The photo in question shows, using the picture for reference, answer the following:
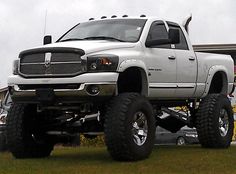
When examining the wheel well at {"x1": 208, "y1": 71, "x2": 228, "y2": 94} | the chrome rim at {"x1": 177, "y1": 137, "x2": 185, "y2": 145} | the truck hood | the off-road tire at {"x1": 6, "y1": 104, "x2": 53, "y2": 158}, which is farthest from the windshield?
the chrome rim at {"x1": 177, "y1": 137, "x2": 185, "y2": 145}

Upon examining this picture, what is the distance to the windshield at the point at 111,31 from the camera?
9148 mm

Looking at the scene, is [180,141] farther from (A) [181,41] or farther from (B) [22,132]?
(B) [22,132]

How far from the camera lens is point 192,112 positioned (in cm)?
1102

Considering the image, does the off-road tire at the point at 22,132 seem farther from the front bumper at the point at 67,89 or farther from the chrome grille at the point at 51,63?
the chrome grille at the point at 51,63

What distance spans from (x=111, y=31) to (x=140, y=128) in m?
1.76

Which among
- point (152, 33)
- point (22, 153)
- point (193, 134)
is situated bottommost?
point (193, 134)

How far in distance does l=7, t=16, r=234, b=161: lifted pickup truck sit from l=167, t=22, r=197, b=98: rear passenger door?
2 centimetres

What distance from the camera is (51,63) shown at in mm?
8305

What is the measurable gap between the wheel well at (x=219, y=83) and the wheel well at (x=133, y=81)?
8.64 ft

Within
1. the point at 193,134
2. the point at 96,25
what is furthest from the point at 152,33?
the point at 193,134

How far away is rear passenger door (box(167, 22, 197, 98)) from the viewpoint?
388 inches

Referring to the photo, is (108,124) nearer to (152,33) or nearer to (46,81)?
(46,81)

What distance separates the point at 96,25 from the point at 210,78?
8.23ft

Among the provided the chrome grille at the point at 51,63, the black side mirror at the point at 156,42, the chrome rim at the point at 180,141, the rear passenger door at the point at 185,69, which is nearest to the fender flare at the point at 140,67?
the black side mirror at the point at 156,42
